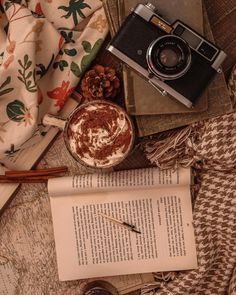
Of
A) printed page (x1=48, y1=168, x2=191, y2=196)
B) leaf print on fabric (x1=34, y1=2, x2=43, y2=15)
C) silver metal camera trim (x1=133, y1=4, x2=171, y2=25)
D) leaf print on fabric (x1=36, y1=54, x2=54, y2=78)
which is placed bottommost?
printed page (x1=48, y1=168, x2=191, y2=196)

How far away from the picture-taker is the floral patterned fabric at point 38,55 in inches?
38.0

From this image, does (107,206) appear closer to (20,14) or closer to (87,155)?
(87,155)

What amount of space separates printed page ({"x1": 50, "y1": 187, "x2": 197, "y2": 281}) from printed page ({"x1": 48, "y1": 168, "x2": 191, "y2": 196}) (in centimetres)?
2

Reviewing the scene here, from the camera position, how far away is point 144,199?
102 cm

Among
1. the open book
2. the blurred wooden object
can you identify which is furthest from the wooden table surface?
the open book

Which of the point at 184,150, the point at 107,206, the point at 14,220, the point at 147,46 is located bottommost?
the point at 14,220

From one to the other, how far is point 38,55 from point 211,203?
0.38 m

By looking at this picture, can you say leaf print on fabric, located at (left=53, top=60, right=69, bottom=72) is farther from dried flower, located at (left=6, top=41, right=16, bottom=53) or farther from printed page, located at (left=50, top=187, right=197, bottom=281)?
printed page, located at (left=50, top=187, right=197, bottom=281)

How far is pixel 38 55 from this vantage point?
984 millimetres

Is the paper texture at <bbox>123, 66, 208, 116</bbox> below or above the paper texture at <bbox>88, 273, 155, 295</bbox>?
above

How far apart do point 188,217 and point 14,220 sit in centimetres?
30

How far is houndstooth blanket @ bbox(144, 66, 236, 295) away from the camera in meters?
0.97

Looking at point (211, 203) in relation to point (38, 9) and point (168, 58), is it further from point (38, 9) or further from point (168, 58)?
point (38, 9)

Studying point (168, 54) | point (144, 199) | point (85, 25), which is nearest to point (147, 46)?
point (168, 54)
